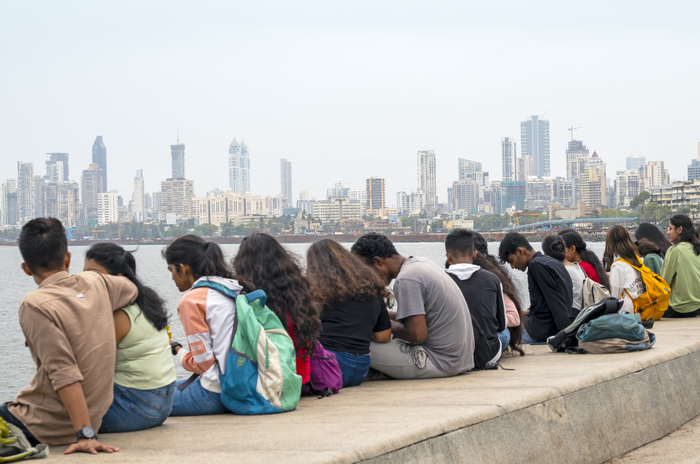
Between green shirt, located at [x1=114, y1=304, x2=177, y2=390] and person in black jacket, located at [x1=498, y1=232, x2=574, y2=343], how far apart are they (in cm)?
383

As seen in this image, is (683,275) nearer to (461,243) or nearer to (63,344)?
(461,243)

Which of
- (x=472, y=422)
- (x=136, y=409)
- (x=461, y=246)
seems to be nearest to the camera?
(x=472, y=422)

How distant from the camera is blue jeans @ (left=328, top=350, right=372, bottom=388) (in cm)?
518

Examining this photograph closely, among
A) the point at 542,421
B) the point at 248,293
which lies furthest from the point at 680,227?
the point at 248,293

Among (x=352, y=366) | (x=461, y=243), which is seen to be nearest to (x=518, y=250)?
(x=461, y=243)

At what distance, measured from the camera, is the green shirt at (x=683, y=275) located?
8.80 metres

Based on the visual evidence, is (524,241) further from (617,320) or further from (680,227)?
(680,227)

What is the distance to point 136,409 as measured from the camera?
3.82 meters

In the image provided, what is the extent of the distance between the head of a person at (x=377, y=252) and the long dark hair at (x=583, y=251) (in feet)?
10.4

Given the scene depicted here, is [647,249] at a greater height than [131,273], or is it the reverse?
[131,273]

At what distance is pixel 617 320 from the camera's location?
622cm

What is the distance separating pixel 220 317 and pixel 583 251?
5.09 meters

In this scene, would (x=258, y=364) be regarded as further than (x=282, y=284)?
No

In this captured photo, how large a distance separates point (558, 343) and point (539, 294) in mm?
568
